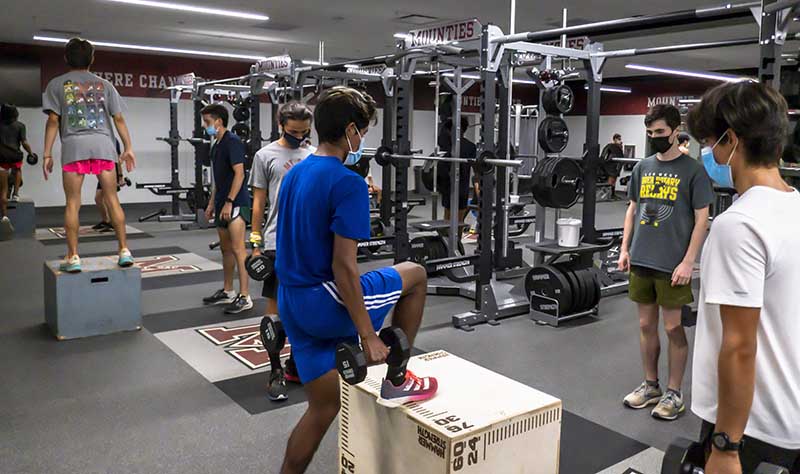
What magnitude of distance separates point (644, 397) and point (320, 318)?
2090mm

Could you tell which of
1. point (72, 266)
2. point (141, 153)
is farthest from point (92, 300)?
point (141, 153)

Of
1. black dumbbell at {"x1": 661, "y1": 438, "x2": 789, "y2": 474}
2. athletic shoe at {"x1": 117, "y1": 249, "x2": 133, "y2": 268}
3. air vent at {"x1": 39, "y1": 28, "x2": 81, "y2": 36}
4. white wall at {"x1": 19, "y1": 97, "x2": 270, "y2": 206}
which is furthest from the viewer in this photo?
white wall at {"x1": 19, "y1": 97, "x2": 270, "y2": 206}

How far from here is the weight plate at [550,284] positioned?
4.73 metres

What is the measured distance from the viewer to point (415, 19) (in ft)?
28.2

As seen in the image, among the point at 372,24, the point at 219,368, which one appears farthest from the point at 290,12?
the point at 219,368

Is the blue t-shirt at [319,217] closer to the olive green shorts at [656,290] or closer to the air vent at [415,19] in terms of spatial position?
the olive green shorts at [656,290]

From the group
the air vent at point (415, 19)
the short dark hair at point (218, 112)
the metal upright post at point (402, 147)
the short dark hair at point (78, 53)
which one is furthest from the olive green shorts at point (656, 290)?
the air vent at point (415, 19)

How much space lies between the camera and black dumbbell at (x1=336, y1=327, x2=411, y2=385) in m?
1.79

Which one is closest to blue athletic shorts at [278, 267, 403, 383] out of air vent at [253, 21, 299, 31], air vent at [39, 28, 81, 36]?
air vent at [253, 21, 299, 31]

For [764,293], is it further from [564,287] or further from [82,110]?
[82,110]

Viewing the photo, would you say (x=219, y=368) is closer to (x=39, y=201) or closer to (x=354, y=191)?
(x=354, y=191)

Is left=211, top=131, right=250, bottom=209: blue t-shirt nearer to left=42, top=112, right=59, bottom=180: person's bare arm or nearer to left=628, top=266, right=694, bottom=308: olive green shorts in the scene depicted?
left=42, top=112, right=59, bottom=180: person's bare arm

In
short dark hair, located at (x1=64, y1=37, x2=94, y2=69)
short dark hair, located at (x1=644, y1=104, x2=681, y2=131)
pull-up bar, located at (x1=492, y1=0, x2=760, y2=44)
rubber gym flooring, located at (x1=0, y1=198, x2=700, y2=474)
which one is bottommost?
rubber gym flooring, located at (x1=0, y1=198, x2=700, y2=474)

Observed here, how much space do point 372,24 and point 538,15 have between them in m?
2.33
